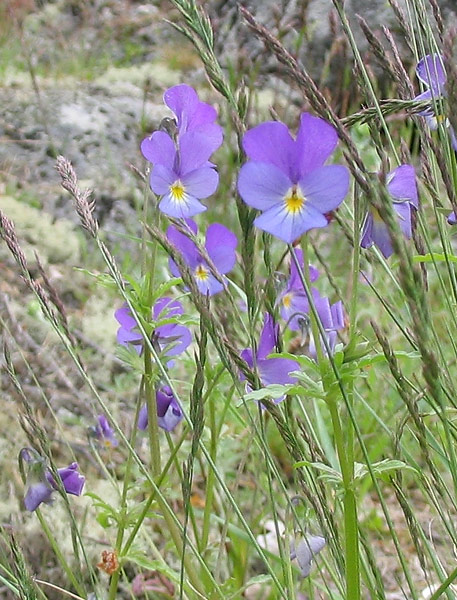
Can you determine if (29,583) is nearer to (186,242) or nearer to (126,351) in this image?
(126,351)

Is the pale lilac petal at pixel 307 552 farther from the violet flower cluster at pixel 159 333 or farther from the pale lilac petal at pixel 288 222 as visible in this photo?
the pale lilac petal at pixel 288 222

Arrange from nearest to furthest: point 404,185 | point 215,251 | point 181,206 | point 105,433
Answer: point 404,185 < point 181,206 < point 215,251 < point 105,433

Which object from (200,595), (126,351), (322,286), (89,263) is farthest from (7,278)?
(200,595)

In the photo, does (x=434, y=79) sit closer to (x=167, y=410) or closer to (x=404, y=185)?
(x=404, y=185)

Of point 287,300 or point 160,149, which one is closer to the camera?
point 160,149

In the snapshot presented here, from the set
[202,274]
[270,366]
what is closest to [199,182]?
[202,274]
